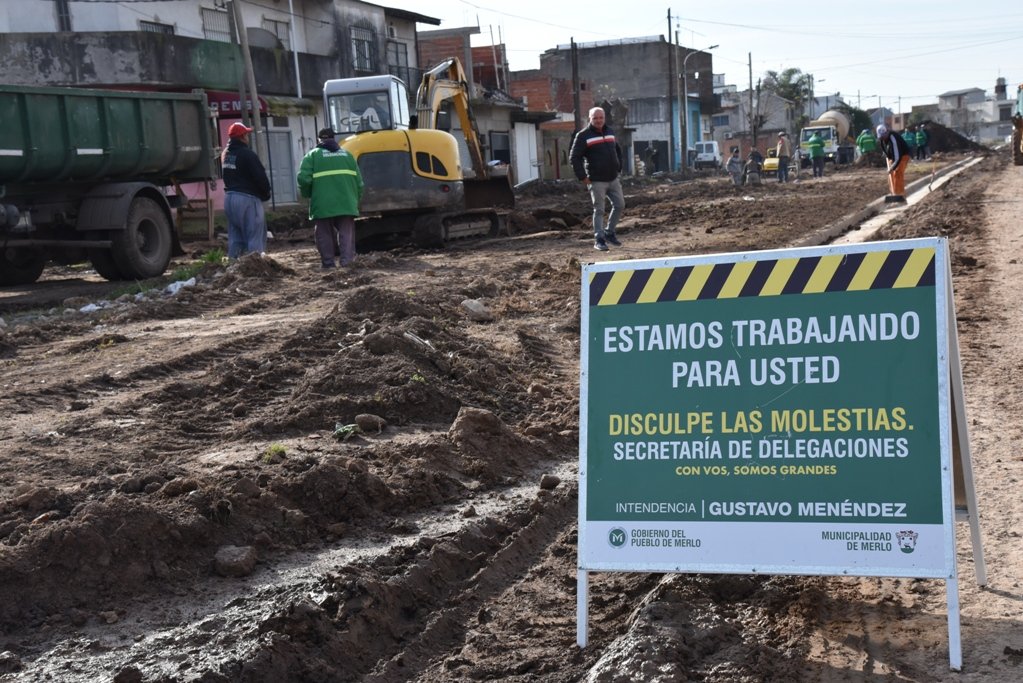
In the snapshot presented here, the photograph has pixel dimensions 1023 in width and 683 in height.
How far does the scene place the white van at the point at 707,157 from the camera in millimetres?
72750

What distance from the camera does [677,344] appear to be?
14.7 feet

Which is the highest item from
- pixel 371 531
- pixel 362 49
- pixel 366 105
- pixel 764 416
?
pixel 362 49

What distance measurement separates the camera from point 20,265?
16.8 meters

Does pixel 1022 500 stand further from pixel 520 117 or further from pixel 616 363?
pixel 520 117

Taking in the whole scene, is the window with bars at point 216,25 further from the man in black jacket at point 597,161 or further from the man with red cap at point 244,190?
the man in black jacket at point 597,161

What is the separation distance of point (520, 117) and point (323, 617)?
5335cm

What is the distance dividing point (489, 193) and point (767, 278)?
58.3ft

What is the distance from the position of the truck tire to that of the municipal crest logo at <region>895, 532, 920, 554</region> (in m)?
13.7

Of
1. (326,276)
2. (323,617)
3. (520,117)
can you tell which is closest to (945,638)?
(323,617)

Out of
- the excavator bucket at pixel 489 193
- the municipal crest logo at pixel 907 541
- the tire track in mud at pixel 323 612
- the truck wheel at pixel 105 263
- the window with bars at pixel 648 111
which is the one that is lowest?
the tire track in mud at pixel 323 612

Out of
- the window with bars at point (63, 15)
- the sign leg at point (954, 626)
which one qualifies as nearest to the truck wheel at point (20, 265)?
the sign leg at point (954, 626)

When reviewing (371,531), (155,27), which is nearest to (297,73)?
(155,27)

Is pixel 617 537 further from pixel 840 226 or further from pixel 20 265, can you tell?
pixel 840 226

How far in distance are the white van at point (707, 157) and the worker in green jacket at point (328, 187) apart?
190 feet
